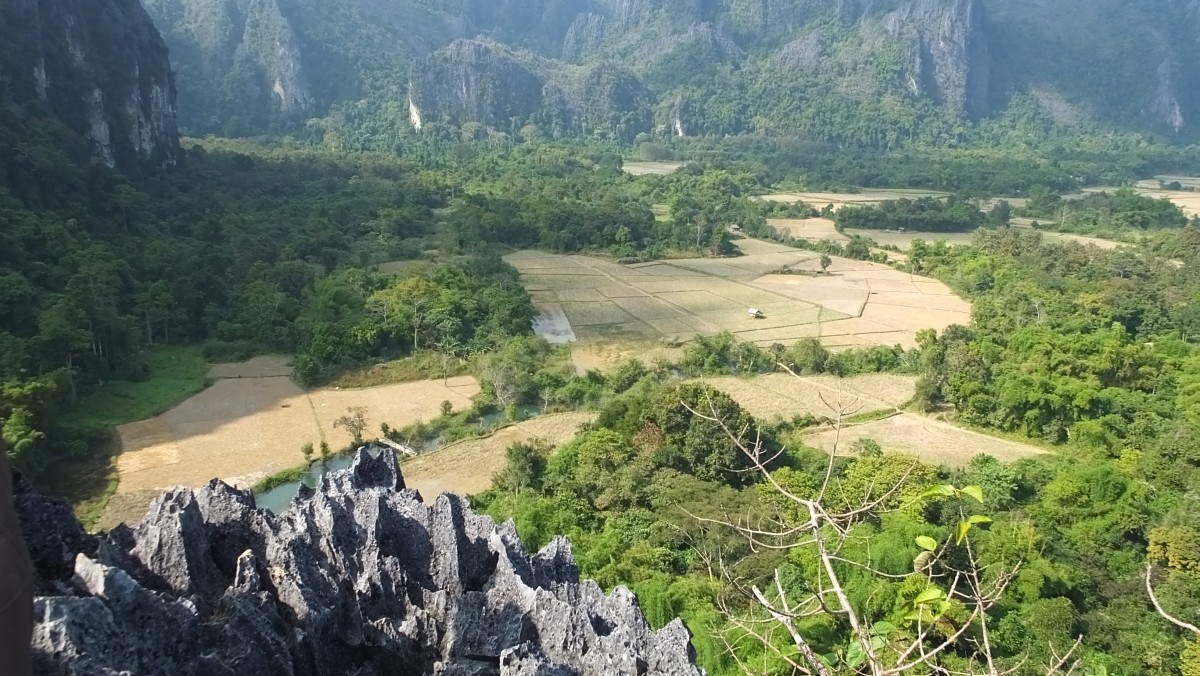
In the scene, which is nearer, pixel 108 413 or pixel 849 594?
pixel 849 594

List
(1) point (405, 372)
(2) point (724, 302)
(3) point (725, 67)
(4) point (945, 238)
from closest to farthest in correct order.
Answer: (1) point (405, 372), (2) point (724, 302), (4) point (945, 238), (3) point (725, 67)

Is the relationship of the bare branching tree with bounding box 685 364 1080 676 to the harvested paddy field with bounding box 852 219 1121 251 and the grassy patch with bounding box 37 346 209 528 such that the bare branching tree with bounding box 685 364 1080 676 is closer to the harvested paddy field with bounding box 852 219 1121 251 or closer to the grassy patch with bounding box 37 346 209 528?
the grassy patch with bounding box 37 346 209 528

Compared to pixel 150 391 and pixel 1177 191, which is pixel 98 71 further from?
pixel 1177 191

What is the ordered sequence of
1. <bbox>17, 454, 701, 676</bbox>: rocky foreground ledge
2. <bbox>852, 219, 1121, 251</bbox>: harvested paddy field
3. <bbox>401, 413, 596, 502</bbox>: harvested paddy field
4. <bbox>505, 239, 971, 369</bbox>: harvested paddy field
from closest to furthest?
<bbox>17, 454, 701, 676</bbox>: rocky foreground ledge → <bbox>401, 413, 596, 502</bbox>: harvested paddy field → <bbox>505, 239, 971, 369</bbox>: harvested paddy field → <bbox>852, 219, 1121, 251</bbox>: harvested paddy field

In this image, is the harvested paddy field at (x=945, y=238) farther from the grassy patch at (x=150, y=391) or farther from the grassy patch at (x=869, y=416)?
the grassy patch at (x=150, y=391)

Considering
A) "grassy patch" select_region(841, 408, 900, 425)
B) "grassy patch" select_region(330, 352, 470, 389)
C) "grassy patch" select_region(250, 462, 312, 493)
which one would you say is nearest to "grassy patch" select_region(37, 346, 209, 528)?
"grassy patch" select_region(250, 462, 312, 493)

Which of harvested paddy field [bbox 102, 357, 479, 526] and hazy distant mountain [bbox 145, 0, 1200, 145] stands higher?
hazy distant mountain [bbox 145, 0, 1200, 145]

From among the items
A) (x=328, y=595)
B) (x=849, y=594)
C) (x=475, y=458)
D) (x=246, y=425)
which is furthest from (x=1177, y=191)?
(x=328, y=595)
